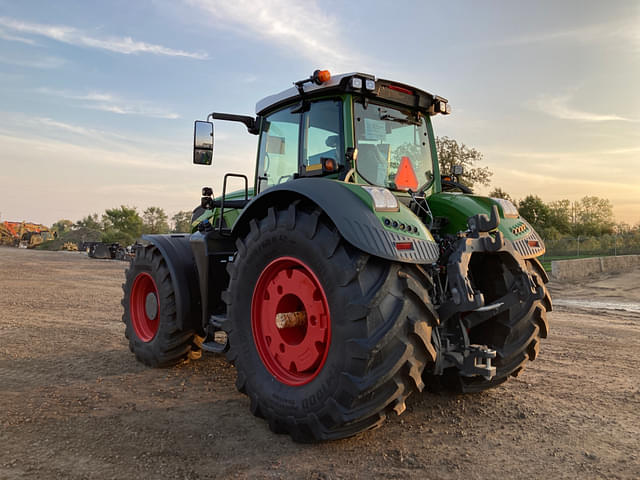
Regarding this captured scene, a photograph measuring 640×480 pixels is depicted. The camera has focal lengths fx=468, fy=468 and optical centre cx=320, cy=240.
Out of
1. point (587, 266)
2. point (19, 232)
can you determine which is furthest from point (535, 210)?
point (19, 232)

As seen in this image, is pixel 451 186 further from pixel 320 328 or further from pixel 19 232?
pixel 19 232

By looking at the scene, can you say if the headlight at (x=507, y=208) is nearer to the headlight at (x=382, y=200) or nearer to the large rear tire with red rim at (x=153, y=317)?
the headlight at (x=382, y=200)

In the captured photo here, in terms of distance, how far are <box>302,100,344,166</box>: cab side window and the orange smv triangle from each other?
1.97 ft

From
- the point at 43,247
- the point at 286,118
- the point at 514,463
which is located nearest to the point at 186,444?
the point at 514,463

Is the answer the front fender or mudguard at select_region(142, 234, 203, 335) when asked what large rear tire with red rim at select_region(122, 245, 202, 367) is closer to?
mudguard at select_region(142, 234, 203, 335)

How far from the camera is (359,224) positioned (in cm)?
282

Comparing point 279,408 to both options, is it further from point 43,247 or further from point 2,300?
point 43,247

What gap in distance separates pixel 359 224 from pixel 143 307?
137 inches

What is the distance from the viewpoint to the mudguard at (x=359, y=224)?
2.77 metres

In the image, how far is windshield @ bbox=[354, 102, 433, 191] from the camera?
151 inches

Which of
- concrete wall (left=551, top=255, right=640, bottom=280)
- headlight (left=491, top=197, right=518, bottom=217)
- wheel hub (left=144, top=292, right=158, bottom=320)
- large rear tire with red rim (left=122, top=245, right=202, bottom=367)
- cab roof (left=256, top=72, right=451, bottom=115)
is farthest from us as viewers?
concrete wall (left=551, top=255, right=640, bottom=280)

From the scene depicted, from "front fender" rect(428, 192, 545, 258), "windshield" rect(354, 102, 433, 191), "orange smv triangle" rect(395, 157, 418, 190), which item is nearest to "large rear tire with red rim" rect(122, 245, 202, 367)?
"windshield" rect(354, 102, 433, 191)

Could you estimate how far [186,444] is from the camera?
9.84 feet

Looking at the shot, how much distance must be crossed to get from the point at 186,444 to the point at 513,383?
2914 mm
